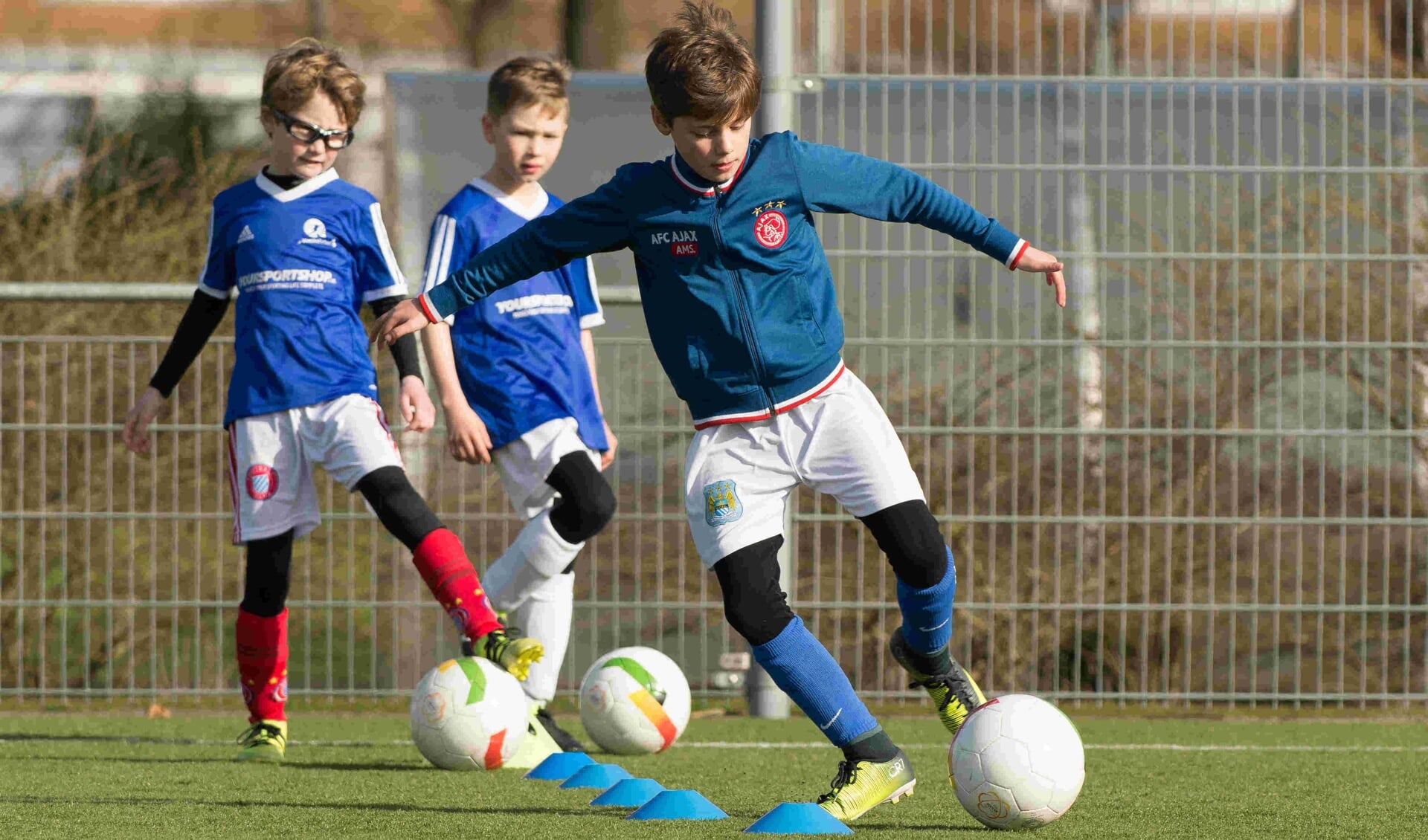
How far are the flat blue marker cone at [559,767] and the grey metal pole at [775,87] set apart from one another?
2013 mm

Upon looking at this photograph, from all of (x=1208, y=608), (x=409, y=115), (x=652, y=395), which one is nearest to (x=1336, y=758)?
(x=1208, y=608)

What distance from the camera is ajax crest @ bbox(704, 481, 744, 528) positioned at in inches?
158

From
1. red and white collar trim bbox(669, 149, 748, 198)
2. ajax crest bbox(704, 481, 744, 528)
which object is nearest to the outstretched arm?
red and white collar trim bbox(669, 149, 748, 198)

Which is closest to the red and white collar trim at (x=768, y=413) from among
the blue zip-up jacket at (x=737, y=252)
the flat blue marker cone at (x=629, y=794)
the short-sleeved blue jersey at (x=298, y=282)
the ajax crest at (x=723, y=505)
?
the blue zip-up jacket at (x=737, y=252)

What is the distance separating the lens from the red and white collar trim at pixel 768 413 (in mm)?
4105

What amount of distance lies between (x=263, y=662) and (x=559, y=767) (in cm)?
109

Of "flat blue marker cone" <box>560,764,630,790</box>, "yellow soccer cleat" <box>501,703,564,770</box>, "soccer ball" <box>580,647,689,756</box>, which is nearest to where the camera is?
"flat blue marker cone" <box>560,764,630,790</box>

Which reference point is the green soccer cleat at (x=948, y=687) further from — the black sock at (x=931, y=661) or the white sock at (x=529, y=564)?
the white sock at (x=529, y=564)

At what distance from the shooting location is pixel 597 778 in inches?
183

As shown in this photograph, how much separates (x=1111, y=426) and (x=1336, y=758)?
5.79 ft

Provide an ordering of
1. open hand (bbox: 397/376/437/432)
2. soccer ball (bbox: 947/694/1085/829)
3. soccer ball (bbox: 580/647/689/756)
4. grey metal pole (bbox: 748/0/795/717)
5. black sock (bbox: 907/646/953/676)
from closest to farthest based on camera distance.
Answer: soccer ball (bbox: 947/694/1085/829), black sock (bbox: 907/646/953/676), open hand (bbox: 397/376/437/432), soccer ball (bbox: 580/647/689/756), grey metal pole (bbox: 748/0/795/717)

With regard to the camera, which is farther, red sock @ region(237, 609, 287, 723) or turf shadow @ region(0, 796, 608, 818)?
red sock @ region(237, 609, 287, 723)

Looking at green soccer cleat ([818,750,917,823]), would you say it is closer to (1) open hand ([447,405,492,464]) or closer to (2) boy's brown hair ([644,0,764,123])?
(2) boy's brown hair ([644,0,764,123])

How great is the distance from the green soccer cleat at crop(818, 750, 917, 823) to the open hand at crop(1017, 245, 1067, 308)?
3.52 ft
